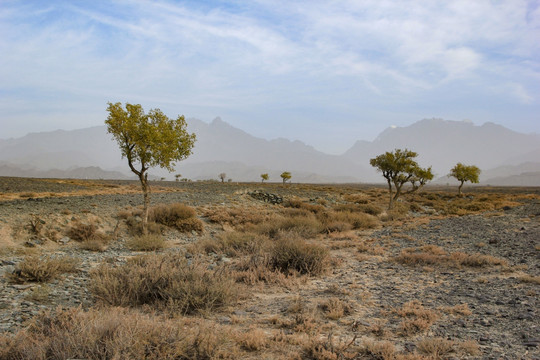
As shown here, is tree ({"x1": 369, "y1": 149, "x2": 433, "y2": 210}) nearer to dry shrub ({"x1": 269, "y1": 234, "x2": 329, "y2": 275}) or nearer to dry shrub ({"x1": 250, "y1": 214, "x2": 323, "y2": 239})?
dry shrub ({"x1": 250, "y1": 214, "x2": 323, "y2": 239})

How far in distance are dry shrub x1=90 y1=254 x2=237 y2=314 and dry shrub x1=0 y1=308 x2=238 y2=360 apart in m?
1.48

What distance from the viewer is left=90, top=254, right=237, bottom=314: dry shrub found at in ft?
21.6

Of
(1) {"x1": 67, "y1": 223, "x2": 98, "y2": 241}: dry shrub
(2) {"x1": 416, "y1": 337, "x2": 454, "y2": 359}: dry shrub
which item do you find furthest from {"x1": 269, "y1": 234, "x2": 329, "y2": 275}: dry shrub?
(1) {"x1": 67, "y1": 223, "x2": 98, "y2": 241}: dry shrub

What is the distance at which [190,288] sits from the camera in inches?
268

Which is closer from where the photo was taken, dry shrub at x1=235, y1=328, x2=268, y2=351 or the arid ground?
the arid ground

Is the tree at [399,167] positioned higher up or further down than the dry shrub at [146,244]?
higher up

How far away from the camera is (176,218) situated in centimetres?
1909

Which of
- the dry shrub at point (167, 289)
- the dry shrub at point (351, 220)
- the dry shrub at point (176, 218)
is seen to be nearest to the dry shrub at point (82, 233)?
the dry shrub at point (176, 218)

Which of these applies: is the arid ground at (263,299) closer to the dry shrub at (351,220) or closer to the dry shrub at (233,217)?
the dry shrub at (233,217)

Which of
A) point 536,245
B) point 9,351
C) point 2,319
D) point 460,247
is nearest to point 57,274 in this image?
point 2,319

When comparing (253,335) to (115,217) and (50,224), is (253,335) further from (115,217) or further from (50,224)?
(115,217)

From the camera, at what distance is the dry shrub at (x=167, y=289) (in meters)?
6.59

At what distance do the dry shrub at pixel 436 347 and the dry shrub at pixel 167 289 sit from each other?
12.3 ft

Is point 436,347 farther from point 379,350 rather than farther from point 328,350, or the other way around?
point 328,350
